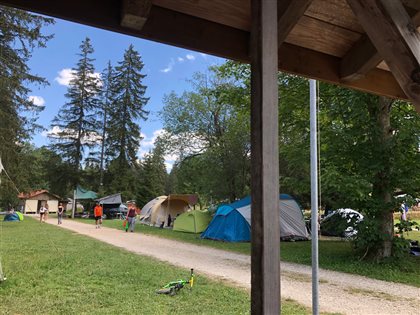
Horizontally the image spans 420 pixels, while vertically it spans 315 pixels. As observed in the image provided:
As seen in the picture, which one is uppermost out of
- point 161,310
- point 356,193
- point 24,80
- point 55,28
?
point 55,28

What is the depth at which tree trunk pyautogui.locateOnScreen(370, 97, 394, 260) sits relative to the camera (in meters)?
10.1

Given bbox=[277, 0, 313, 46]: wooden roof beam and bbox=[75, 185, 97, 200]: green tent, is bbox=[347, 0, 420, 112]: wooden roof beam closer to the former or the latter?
bbox=[277, 0, 313, 46]: wooden roof beam

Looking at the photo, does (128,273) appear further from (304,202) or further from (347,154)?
(304,202)

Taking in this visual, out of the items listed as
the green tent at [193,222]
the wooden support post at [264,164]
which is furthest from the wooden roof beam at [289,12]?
the green tent at [193,222]

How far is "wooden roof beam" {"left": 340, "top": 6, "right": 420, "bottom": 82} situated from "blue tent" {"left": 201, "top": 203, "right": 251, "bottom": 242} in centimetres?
1310

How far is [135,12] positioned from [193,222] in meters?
18.4

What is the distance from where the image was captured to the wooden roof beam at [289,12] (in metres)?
2.26

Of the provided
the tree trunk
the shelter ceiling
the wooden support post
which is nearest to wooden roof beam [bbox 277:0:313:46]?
the shelter ceiling

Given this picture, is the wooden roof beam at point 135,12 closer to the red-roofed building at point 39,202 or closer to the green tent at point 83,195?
the green tent at point 83,195

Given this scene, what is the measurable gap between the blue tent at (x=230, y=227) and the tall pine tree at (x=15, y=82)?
1279cm

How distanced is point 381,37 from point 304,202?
2274cm

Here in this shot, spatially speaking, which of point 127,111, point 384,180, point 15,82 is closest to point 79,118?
point 127,111

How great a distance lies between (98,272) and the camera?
8312 millimetres

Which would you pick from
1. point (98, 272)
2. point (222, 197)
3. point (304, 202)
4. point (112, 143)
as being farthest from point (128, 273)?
point (112, 143)
